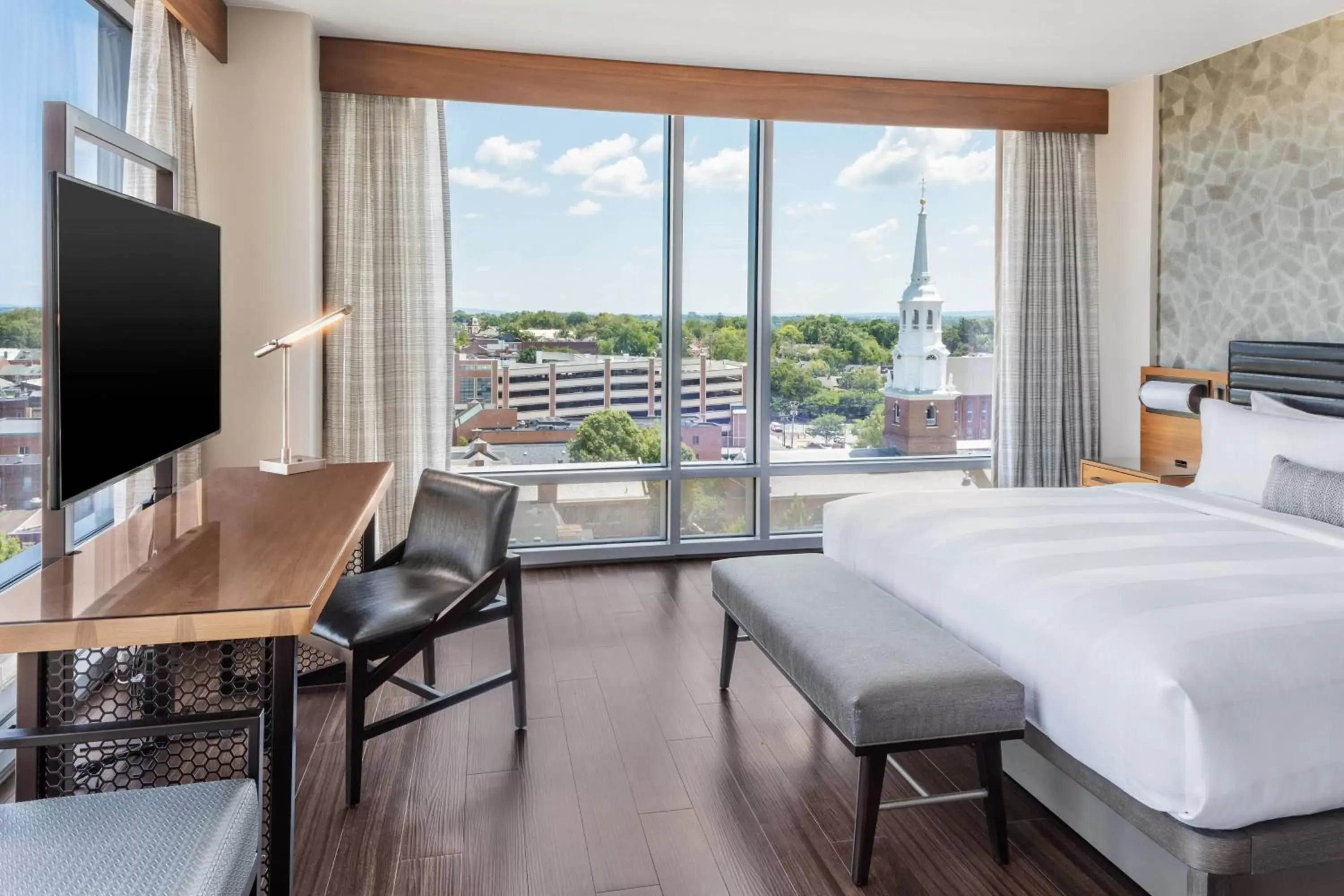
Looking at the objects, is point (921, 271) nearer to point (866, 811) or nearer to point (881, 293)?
point (881, 293)

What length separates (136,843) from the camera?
4.43ft

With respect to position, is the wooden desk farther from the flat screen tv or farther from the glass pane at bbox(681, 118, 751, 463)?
the glass pane at bbox(681, 118, 751, 463)

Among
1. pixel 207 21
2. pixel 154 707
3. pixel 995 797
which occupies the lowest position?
pixel 995 797

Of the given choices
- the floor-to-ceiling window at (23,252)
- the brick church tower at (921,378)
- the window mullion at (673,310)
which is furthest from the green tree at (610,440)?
the floor-to-ceiling window at (23,252)

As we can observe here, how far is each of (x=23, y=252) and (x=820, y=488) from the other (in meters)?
3.82

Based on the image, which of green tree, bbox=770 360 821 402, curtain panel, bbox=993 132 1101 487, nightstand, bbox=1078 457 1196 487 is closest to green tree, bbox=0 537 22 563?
green tree, bbox=770 360 821 402

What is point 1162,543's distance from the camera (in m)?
2.77

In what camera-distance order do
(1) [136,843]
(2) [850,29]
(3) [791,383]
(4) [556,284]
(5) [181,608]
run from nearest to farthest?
(1) [136,843], (5) [181,608], (2) [850,29], (4) [556,284], (3) [791,383]

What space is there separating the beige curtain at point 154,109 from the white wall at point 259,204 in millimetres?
455

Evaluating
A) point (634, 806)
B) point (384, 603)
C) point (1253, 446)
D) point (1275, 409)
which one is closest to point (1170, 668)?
point (634, 806)

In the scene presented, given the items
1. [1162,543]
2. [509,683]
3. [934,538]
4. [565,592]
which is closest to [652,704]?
[509,683]

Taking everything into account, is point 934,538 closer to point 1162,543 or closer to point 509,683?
point 1162,543

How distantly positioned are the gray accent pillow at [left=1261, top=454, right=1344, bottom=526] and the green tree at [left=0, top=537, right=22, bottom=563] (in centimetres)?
395

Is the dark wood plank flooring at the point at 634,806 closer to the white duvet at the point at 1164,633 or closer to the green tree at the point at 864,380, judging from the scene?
the white duvet at the point at 1164,633
